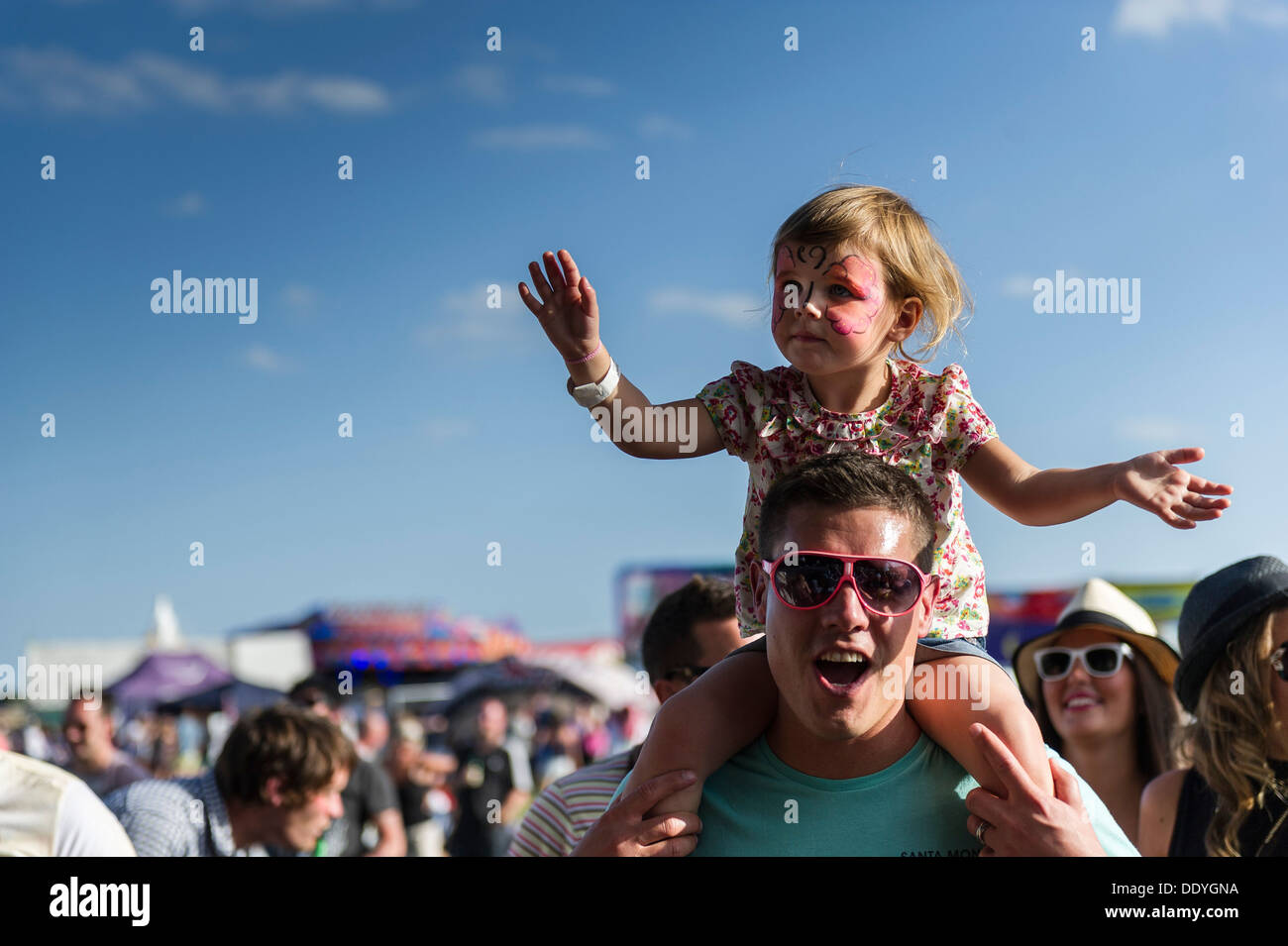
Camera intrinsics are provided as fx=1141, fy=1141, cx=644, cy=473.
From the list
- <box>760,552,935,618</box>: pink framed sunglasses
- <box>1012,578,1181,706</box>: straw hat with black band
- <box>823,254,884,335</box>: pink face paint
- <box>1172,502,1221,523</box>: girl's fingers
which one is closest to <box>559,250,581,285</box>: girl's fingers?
<box>823,254,884,335</box>: pink face paint

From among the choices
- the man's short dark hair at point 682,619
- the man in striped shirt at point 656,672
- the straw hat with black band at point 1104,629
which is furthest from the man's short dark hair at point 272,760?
the straw hat with black band at point 1104,629

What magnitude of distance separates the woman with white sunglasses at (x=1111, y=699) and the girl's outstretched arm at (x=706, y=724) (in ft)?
8.58

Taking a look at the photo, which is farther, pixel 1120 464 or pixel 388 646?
pixel 388 646

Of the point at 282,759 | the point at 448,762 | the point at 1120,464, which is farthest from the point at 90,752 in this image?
the point at 1120,464

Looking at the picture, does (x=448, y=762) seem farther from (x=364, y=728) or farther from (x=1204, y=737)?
(x=1204, y=737)

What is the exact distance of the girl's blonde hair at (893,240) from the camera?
2.97 m

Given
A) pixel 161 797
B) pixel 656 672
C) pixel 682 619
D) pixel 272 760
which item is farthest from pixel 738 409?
pixel 161 797

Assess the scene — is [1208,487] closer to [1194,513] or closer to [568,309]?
[1194,513]

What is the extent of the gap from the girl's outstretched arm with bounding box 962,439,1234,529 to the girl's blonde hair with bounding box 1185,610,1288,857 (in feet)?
4.15

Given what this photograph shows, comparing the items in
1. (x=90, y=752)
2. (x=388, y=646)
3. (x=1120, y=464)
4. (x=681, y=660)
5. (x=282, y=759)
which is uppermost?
(x=1120, y=464)

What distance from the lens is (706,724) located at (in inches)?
102

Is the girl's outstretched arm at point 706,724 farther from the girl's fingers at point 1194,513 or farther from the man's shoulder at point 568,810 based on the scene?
the girl's fingers at point 1194,513
